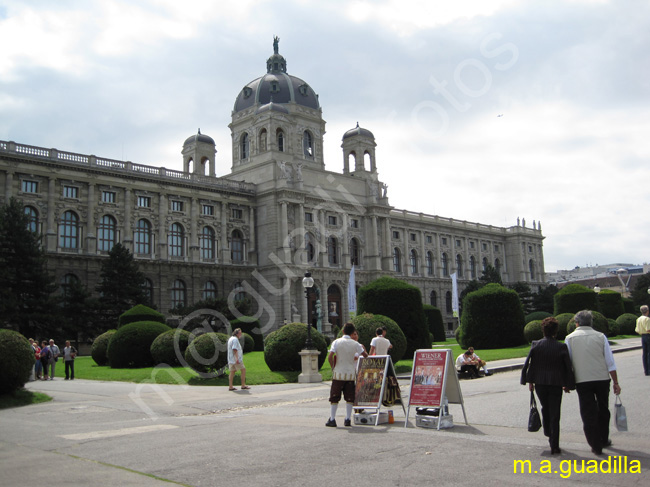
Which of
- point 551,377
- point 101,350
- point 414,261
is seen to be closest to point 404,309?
point 101,350

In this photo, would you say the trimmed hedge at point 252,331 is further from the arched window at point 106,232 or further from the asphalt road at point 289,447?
the asphalt road at point 289,447

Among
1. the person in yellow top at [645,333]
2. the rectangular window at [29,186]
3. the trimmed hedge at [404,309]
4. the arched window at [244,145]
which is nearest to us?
A: the person in yellow top at [645,333]

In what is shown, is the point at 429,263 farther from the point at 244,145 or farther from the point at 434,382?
the point at 434,382

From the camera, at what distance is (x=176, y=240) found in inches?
2343

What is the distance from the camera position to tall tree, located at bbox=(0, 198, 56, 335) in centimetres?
4041

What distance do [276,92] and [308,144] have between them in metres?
7.58

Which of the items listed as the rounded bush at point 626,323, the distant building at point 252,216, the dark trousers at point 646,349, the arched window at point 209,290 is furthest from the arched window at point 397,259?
the dark trousers at point 646,349

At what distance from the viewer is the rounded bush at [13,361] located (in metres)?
16.1

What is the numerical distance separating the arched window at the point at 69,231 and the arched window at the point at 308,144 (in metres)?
32.2

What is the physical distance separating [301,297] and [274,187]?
12.1 m

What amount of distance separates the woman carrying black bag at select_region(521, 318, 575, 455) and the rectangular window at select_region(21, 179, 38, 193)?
49.3m

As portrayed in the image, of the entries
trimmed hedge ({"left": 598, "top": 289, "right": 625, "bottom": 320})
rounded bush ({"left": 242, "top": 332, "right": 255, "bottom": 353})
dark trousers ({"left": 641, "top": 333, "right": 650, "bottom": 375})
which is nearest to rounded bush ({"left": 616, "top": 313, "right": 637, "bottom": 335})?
trimmed hedge ({"left": 598, "top": 289, "right": 625, "bottom": 320})

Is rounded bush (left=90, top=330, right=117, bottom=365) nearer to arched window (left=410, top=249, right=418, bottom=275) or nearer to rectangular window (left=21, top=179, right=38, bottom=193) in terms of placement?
rectangular window (left=21, top=179, right=38, bottom=193)

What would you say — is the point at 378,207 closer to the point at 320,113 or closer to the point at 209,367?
the point at 320,113
